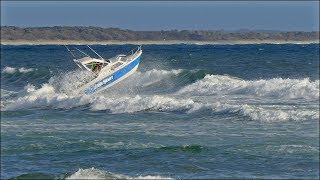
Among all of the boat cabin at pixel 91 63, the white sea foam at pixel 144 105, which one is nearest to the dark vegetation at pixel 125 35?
the boat cabin at pixel 91 63

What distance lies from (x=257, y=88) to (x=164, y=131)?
12.8 meters

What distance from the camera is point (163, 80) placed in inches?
1768

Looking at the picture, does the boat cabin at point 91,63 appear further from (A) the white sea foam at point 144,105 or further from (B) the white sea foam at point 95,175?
(B) the white sea foam at point 95,175

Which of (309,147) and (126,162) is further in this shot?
(309,147)

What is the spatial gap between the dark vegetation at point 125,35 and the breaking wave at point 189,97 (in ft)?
315

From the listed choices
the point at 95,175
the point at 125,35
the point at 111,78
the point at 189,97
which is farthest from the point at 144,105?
the point at 125,35

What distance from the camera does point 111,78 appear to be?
127 ft

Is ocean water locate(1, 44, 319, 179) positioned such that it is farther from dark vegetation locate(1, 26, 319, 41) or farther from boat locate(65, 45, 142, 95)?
dark vegetation locate(1, 26, 319, 41)

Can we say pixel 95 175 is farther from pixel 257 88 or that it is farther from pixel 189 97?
pixel 257 88

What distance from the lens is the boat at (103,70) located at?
3750 cm

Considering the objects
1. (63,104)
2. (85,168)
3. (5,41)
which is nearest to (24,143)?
(85,168)

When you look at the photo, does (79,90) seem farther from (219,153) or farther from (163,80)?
(219,153)

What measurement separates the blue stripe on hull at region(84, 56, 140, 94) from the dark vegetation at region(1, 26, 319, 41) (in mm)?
96622

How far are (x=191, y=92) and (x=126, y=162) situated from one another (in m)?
19.6
